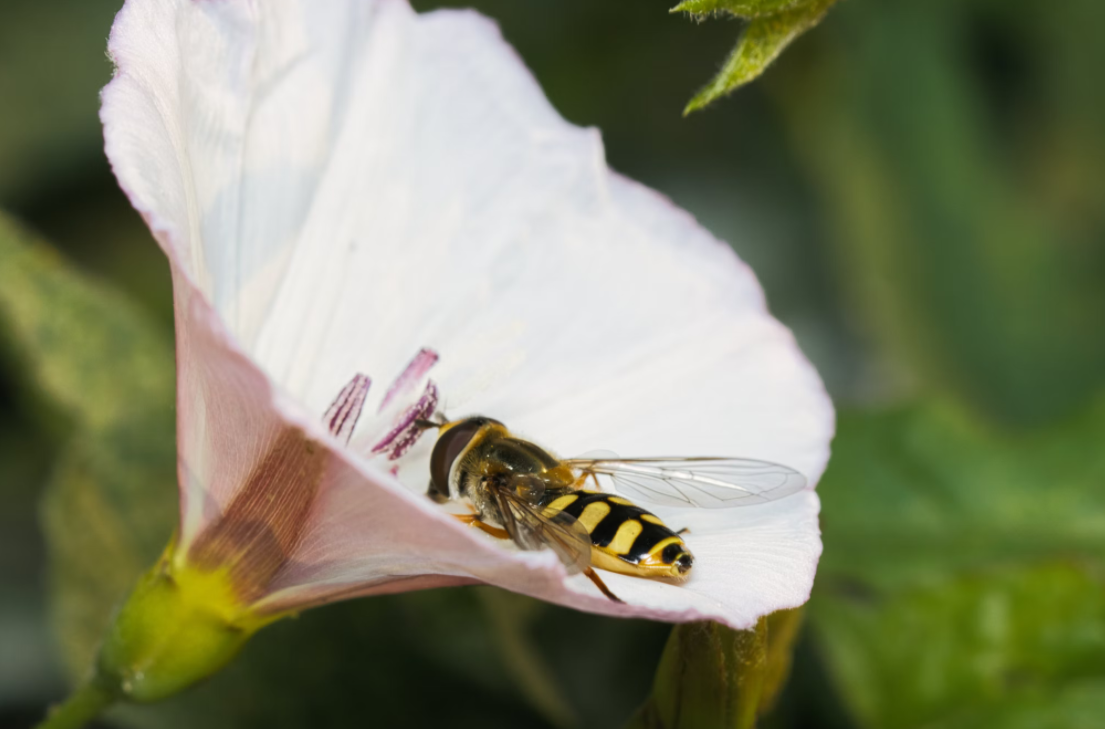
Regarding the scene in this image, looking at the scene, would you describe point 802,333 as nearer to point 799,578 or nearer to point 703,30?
point 703,30

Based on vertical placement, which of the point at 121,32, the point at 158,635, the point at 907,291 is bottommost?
the point at 907,291

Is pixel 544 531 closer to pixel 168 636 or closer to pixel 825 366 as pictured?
pixel 168 636

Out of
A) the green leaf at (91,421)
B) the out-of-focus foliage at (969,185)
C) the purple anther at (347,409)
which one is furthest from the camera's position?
the out-of-focus foliage at (969,185)

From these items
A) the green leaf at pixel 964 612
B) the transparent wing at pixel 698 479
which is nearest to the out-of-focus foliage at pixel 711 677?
the transparent wing at pixel 698 479

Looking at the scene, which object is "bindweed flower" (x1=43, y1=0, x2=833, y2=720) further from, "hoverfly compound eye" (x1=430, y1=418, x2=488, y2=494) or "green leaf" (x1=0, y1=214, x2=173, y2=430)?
"green leaf" (x1=0, y1=214, x2=173, y2=430)

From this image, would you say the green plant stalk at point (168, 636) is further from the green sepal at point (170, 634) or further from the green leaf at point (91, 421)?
the green leaf at point (91, 421)

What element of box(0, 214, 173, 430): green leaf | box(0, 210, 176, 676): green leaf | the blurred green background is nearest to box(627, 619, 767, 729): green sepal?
the blurred green background

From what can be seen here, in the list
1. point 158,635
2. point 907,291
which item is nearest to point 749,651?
point 158,635

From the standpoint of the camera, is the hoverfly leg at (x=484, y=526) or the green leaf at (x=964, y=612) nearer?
the hoverfly leg at (x=484, y=526)
